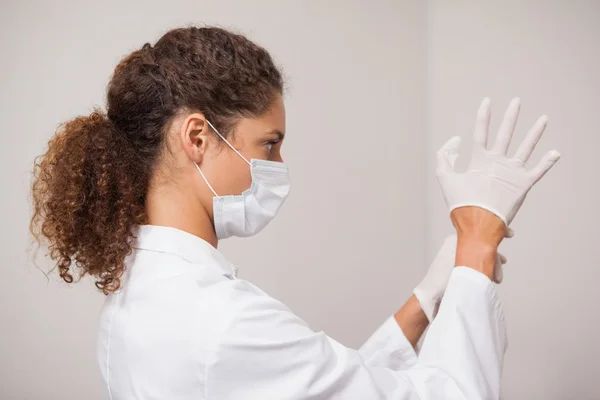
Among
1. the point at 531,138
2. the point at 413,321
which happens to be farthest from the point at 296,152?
the point at 531,138

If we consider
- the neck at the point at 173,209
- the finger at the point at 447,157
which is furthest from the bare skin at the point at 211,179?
the finger at the point at 447,157

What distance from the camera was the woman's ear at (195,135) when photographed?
93 centimetres

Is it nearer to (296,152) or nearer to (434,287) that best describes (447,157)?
(434,287)

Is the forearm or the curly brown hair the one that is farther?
the forearm

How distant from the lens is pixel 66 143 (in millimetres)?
955

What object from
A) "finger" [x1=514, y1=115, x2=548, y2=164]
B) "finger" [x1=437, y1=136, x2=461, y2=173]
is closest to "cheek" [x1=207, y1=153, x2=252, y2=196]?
"finger" [x1=437, y1=136, x2=461, y2=173]

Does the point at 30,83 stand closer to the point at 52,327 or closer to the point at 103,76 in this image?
the point at 103,76

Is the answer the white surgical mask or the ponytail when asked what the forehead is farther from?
the ponytail

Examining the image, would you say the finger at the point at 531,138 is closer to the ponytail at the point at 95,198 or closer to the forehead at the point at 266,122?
the forehead at the point at 266,122

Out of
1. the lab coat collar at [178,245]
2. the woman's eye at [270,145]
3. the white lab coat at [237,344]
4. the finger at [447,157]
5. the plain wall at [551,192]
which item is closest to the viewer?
the white lab coat at [237,344]

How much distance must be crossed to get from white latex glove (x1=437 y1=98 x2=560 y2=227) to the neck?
1.54 feet

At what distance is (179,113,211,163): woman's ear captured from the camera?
93cm

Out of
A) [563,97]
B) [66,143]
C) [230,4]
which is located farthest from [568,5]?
[66,143]

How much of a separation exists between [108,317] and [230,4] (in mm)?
1293
